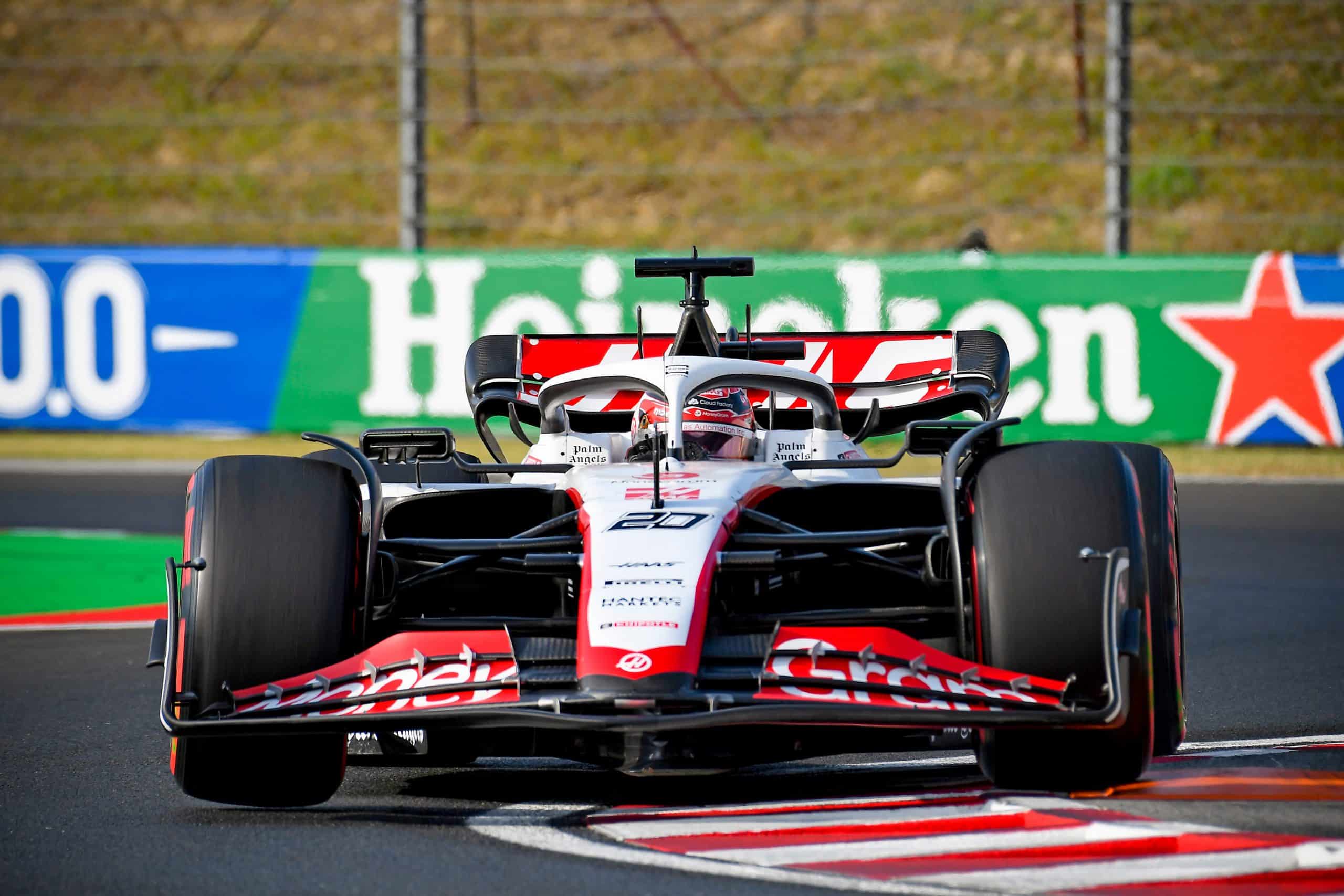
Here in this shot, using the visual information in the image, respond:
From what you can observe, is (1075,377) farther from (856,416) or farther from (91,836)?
(91,836)

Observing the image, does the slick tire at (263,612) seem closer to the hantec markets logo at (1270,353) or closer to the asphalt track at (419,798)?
the asphalt track at (419,798)

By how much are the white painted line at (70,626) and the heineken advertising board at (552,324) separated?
5.37 meters

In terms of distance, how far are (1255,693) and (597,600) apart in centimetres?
285

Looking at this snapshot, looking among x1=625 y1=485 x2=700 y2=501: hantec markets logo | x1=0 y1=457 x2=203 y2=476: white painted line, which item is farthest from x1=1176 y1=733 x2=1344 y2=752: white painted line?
x1=0 y1=457 x2=203 y2=476: white painted line

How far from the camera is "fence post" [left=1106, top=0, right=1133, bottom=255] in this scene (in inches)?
569

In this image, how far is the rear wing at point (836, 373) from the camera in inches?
286

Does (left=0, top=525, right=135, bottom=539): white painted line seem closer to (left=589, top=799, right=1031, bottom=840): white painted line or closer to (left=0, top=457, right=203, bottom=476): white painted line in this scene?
(left=0, top=457, right=203, bottom=476): white painted line

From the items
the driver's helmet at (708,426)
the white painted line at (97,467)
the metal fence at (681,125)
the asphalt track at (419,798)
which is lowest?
the asphalt track at (419,798)

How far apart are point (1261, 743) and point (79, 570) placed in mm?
6690

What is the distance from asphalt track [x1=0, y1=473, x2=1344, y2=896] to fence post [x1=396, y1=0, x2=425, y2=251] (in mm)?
7207

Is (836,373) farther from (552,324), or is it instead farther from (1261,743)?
(552,324)

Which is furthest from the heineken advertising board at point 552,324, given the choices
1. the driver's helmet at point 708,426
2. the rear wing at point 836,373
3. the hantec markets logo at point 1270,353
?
the driver's helmet at point 708,426

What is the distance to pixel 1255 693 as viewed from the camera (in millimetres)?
6727

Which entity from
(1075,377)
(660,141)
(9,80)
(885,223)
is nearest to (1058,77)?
(885,223)
